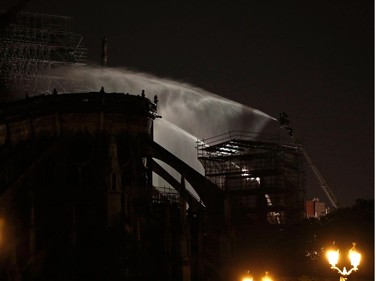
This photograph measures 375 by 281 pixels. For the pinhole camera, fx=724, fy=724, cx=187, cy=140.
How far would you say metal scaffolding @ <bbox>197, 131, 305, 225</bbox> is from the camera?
207 ft

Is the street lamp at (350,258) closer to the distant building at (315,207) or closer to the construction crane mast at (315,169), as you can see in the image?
the construction crane mast at (315,169)

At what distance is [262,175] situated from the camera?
2518 inches

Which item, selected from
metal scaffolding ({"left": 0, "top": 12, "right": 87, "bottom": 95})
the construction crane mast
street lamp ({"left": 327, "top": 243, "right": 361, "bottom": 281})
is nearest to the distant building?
the construction crane mast

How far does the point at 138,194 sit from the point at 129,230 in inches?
236

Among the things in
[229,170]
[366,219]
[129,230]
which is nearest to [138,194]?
[129,230]

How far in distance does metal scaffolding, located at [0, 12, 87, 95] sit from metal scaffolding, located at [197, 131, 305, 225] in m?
16.4

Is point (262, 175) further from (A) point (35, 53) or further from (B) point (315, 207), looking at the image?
(B) point (315, 207)

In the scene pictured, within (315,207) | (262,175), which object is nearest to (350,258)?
(262,175)

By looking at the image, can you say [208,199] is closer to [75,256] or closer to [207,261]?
[207,261]

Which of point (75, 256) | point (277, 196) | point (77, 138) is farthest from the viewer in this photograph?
point (277, 196)

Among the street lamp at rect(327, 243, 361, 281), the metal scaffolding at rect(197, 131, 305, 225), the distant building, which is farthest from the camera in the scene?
the distant building

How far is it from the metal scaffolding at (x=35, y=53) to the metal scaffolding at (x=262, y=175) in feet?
53.7

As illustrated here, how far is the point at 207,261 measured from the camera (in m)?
46.8

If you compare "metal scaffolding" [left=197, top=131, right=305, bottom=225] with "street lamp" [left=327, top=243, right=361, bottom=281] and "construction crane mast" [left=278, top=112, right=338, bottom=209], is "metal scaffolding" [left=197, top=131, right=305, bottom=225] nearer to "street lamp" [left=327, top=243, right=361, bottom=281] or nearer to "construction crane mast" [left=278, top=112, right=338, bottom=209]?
"construction crane mast" [left=278, top=112, right=338, bottom=209]
